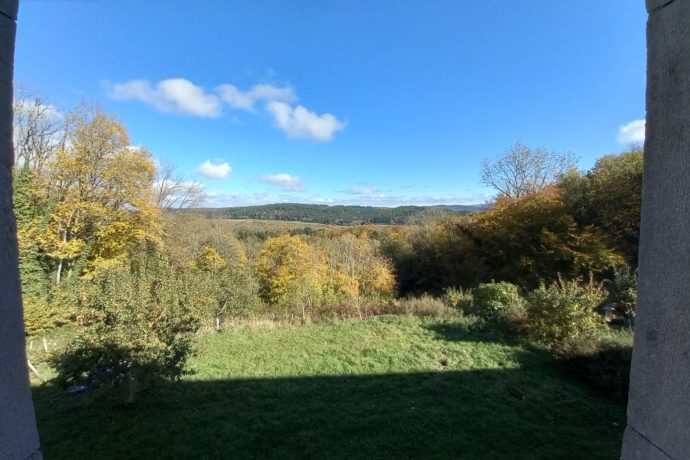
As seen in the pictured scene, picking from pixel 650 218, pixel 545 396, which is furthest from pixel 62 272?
pixel 650 218

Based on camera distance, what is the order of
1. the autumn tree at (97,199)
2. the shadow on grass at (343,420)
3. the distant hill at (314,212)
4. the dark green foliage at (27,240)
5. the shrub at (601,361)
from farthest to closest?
the distant hill at (314,212) → the autumn tree at (97,199) → the dark green foliage at (27,240) → the shrub at (601,361) → the shadow on grass at (343,420)

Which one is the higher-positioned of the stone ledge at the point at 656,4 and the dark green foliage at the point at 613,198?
the dark green foliage at the point at 613,198

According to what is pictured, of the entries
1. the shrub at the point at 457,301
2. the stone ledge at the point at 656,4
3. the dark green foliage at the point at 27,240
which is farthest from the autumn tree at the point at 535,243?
the dark green foliage at the point at 27,240

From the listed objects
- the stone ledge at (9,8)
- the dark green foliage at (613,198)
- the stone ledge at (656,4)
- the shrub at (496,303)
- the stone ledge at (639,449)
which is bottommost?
the shrub at (496,303)

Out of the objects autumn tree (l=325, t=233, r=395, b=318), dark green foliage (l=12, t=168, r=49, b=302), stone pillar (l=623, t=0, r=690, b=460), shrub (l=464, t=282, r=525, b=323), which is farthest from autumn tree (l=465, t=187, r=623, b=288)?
dark green foliage (l=12, t=168, r=49, b=302)

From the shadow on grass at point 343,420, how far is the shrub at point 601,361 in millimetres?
587

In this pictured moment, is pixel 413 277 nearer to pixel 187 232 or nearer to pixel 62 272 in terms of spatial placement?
pixel 187 232

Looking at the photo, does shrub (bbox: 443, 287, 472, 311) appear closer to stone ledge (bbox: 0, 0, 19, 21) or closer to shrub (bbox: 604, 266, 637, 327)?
shrub (bbox: 604, 266, 637, 327)

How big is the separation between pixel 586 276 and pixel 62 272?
2639cm

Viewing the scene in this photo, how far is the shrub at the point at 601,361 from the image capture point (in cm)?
705

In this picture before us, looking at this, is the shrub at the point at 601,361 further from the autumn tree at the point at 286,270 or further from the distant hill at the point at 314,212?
the distant hill at the point at 314,212

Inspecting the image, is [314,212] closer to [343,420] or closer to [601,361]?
[601,361]

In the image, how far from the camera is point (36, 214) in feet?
52.8

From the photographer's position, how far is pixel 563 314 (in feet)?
31.3
